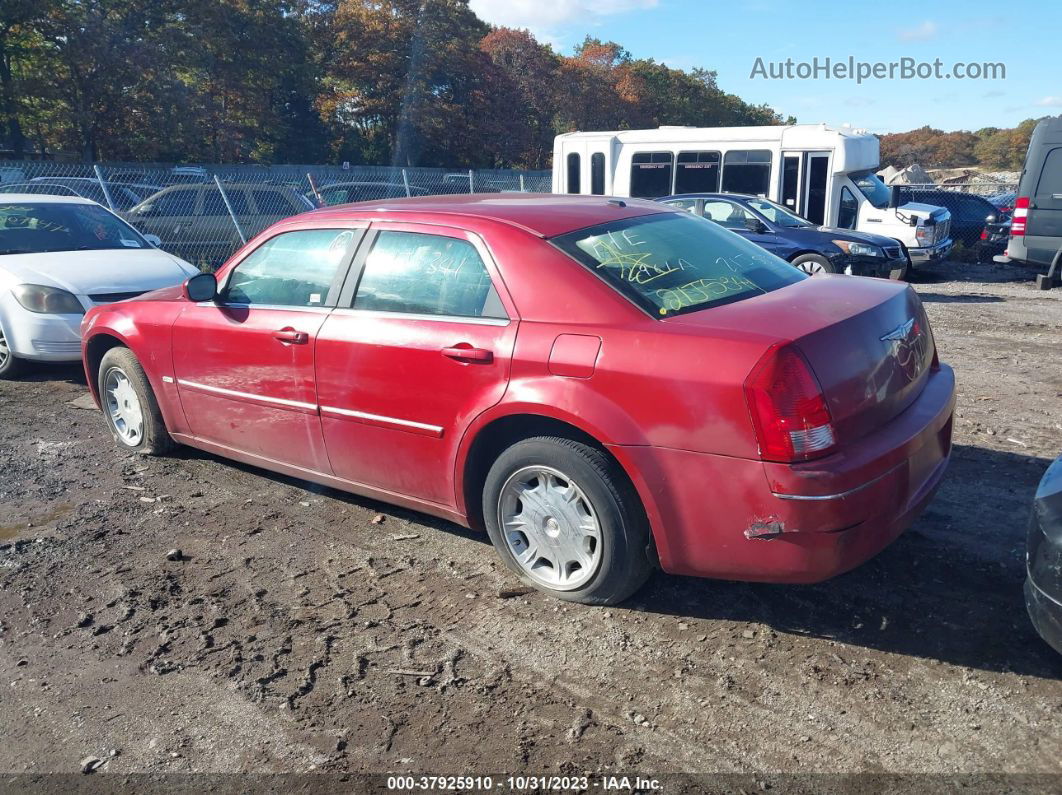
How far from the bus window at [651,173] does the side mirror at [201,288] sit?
13.5 m

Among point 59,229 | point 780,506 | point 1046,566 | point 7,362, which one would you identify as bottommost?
point 7,362

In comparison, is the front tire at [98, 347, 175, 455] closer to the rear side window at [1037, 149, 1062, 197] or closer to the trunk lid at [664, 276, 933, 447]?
the trunk lid at [664, 276, 933, 447]

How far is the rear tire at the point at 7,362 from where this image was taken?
8.06m

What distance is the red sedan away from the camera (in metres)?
3.14

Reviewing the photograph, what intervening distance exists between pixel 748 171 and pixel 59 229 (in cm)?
1212

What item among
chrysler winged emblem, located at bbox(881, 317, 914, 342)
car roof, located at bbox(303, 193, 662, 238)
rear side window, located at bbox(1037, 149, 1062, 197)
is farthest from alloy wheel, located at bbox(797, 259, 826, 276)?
chrysler winged emblem, located at bbox(881, 317, 914, 342)

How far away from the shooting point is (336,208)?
15.7ft

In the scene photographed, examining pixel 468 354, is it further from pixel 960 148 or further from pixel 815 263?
pixel 960 148

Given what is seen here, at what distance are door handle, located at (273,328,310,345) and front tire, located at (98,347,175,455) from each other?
159 centimetres

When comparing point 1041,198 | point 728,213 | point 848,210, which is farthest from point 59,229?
point 1041,198

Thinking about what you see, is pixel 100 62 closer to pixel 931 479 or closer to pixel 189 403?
pixel 189 403

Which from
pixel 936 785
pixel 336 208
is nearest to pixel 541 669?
pixel 936 785

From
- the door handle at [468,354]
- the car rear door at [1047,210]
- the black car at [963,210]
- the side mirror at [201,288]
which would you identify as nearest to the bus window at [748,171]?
the black car at [963,210]

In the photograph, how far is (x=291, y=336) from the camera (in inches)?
175
